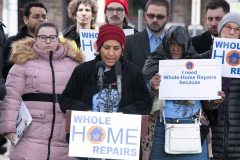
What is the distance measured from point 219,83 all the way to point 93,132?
1421 millimetres

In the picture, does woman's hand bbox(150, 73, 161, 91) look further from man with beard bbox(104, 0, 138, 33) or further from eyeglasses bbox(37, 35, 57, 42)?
man with beard bbox(104, 0, 138, 33)

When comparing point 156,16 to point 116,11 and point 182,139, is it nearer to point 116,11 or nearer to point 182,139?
point 116,11

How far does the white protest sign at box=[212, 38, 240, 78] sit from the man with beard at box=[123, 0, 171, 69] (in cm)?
63

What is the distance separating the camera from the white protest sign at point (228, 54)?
641 centimetres

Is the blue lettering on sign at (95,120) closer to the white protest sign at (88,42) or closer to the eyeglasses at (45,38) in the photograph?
the eyeglasses at (45,38)

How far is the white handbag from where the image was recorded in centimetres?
601

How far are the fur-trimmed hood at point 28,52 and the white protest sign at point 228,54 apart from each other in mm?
1235

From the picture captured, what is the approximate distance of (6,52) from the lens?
739 cm

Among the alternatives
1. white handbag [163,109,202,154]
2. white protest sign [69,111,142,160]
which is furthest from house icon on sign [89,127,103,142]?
white handbag [163,109,202,154]

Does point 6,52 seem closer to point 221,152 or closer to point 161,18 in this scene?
point 161,18

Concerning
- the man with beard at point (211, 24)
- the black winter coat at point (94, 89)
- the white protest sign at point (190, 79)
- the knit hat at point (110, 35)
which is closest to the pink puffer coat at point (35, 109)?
the black winter coat at point (94, 89)

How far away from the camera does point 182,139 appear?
6.02m

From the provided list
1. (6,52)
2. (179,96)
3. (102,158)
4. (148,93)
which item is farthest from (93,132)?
(6,52)

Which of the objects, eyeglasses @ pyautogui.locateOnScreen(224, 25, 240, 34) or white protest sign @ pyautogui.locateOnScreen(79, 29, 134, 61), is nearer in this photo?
eyeglasses @ pyautogui.locateOnScreen(224, 25, 240, 34)
